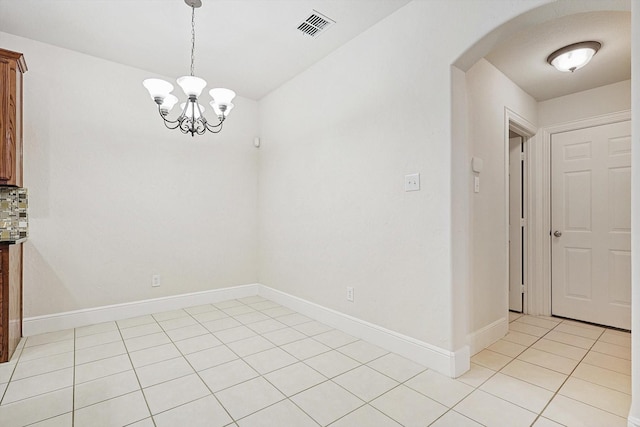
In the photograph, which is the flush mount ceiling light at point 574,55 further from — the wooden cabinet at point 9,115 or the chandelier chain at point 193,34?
the wooden cabinet at point 9,115

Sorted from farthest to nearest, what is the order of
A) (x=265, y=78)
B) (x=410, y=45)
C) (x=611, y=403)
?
1. (x=265, y=78)
2. (x=410, y=45)
3. (x=611, y=403)

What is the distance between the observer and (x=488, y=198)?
2.85 m

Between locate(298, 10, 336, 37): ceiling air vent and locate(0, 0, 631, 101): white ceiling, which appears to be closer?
locate(0, 0, 631, 101): white ceiling

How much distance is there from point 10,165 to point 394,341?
11.2 ft

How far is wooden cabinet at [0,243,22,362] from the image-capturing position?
2.35 metres

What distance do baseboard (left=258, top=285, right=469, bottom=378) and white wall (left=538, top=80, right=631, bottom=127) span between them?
9.81ft

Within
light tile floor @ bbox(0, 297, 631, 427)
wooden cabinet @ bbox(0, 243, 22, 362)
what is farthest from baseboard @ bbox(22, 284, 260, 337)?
wooden cabinet @ bbox(0, 243, 22, 362)

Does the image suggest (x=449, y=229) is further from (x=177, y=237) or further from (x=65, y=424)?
(x=177, y=237)

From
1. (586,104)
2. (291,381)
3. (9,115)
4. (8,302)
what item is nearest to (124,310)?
(8,302)

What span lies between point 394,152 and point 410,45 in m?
0.82

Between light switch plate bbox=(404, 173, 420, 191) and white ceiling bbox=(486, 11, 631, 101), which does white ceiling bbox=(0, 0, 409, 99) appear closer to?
white ceiling bbox=(486, 11, 631, 101)

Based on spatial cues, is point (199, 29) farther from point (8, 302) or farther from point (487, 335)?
point (487, 335)

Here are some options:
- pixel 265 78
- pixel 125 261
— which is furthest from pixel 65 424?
pixel 265 78

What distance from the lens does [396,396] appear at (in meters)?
1.94
